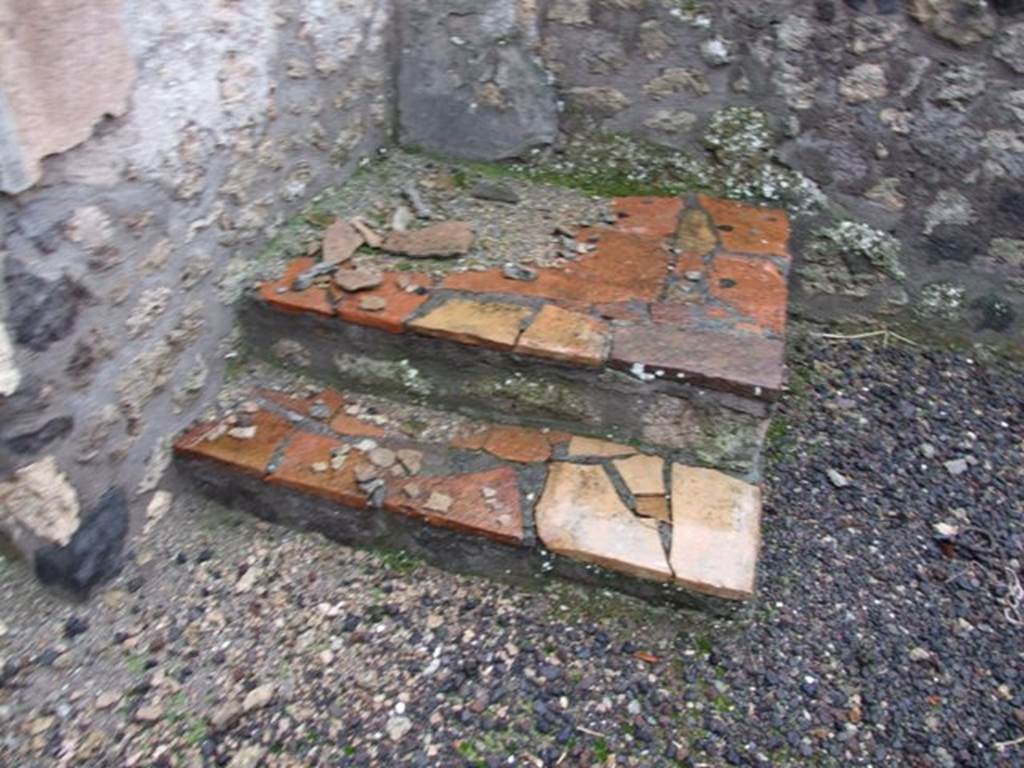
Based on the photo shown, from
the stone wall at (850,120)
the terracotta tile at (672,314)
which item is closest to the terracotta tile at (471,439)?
the terracotta tile at (672,314)

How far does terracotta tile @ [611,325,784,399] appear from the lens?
186 centimetres

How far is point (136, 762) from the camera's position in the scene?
5.05ft

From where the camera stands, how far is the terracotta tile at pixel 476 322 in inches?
77.2

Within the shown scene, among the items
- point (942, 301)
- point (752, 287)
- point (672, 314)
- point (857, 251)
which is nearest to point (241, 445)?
point (672, 314)

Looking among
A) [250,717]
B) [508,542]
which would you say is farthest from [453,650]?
[250,717]

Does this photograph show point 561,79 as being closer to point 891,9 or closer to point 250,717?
point 891,9

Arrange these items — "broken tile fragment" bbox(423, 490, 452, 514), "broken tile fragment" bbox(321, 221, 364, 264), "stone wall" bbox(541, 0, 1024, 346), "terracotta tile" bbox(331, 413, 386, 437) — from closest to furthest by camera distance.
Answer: "broken tile fragment" bbox(423, 490, 452, 514) < "terracotta tile" bbox(331, 413, 386, 437) < "broken tile fragment" bbox(321, 221, 364, 264) < "stone wall" bbox(541, 0, 1024, 346)

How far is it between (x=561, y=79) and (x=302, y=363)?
1257 mm

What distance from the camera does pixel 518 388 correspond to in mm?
2004

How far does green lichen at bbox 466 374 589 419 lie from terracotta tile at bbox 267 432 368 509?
36 cm

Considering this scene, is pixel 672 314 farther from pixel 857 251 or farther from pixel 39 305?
pixel 39 305

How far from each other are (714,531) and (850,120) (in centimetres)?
139

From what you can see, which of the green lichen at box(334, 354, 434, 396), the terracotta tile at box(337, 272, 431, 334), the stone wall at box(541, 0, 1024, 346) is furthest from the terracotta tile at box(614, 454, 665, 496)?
the stone wall at box(541, 0, 1024, 346)

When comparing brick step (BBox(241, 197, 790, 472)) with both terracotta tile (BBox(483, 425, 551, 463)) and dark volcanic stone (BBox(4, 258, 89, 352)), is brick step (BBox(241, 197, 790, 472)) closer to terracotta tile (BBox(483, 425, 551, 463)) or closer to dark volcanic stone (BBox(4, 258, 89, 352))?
terracotta tile (BBox(483, 425, 551, 463))
